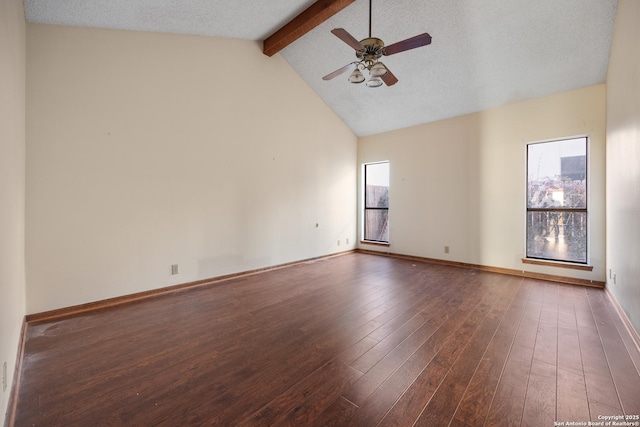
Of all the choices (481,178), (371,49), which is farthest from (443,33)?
(481,178)

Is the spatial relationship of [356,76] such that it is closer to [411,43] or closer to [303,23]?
[411,43]

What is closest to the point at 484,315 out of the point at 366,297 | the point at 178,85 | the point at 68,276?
the point at 366,297

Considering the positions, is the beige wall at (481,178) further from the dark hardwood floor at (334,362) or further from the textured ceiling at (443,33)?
the dark hardwood floor at (334,362)

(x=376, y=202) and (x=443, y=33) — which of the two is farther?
(x=376, y=202)

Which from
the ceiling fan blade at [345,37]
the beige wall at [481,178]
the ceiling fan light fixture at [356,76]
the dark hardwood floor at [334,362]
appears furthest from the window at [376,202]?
the ceiling fan blade at [345,37]

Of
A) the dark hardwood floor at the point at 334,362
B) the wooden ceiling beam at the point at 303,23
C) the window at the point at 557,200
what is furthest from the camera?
the window at the point at 557,200

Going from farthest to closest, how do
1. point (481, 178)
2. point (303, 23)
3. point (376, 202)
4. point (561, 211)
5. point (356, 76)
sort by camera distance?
point (376, 202) → point (481, 178) → point (561, 211) → point (303, 23) → point (356, 76)

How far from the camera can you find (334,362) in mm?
1936

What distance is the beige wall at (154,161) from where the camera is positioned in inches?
107

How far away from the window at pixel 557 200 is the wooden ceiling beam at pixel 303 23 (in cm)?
370

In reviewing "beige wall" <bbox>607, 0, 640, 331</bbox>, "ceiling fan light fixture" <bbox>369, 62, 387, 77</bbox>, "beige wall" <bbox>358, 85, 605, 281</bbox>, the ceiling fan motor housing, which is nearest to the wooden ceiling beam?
the ceiling fan motor housing

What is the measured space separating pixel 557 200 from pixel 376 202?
3253 mm

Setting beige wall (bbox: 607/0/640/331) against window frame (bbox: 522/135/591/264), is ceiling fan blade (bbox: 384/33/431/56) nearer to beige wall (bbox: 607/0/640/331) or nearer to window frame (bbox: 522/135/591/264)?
beige wall (bbox: 607/0/640/331)

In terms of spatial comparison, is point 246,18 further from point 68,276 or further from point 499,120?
point 499,120
